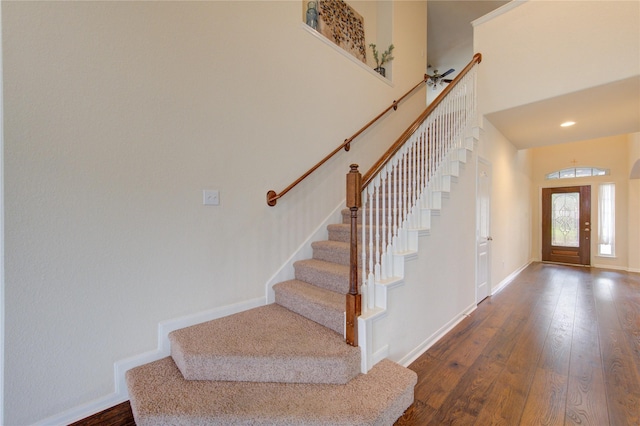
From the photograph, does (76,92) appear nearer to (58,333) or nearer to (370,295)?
(58,333)

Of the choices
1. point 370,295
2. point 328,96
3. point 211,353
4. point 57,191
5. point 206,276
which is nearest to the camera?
point 57,191

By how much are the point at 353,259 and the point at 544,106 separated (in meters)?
3.29

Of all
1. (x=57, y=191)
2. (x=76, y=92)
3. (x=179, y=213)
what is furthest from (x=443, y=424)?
(x=76, y=92)

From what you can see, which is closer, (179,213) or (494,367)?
(179,213)

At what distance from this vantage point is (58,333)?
4.96ft

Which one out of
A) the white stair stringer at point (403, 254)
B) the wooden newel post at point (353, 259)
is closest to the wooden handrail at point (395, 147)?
the wooden newel post at point (353, 259)

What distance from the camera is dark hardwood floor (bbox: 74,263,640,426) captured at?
1604mm

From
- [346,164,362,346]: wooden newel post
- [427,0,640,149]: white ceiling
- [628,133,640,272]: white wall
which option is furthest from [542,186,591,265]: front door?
[346,164,362,346]: wooden newel post

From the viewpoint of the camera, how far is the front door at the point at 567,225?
20.9 ft

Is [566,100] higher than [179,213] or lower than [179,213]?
higher

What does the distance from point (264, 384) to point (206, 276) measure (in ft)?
2.98

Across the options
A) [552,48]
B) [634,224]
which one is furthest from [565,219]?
[552,48]

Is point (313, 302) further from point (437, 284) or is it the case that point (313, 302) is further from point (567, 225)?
point (567, 225)

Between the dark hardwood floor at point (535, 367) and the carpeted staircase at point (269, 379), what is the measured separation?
0.32 metres
